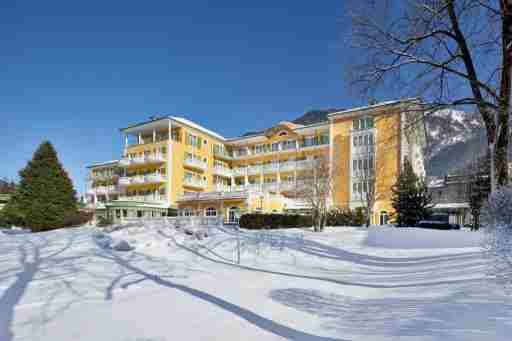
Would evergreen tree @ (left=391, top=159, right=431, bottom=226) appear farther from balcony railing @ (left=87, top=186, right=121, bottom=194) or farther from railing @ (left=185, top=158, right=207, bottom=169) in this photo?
balcony railing @ (left=87, top=186, right=121, bottom=194)

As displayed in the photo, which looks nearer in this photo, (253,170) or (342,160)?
(342,160)

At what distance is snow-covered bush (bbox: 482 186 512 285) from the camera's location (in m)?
5.53

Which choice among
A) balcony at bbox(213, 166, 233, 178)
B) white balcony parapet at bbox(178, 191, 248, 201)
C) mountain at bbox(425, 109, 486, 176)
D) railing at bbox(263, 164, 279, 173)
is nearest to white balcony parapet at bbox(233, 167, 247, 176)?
balcony at bbox(213, 166, 233, 178)

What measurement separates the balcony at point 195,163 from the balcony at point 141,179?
145 inches

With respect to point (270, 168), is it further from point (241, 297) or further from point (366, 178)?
point (241, 297)

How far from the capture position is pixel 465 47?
10125 millimetres

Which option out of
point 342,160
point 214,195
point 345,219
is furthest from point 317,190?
point 214,195

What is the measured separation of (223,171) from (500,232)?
142 ft

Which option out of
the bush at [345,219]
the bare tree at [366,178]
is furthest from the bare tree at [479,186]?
the bush at [345,219]

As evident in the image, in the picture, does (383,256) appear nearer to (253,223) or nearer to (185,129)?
(253,223)

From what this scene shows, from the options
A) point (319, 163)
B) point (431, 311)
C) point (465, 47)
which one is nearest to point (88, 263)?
point (431, 311)

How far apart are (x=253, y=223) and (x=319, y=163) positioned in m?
7.64

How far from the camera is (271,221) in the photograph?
89.6ft

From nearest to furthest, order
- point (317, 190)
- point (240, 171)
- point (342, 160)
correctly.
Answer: point (317, 190) < point (342, 160) < point (240, 171)
